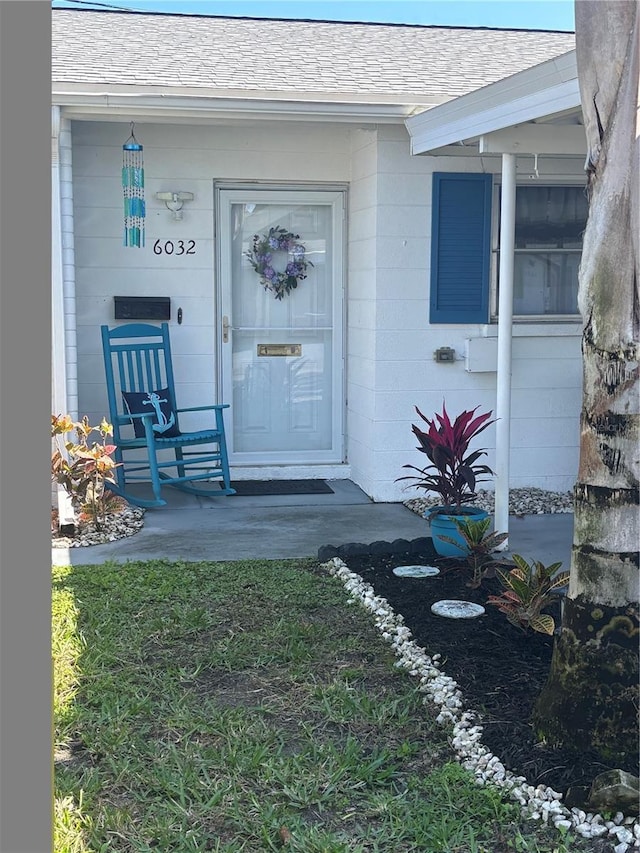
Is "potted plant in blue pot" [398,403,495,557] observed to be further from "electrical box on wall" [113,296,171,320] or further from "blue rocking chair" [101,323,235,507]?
"electrical box on wall" [113,296,171,320]

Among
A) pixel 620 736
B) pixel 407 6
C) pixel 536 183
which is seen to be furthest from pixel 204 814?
pixel 407 6

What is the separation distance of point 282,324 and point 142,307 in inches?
42.3

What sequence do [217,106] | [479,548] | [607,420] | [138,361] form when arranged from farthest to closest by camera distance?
[138,361]
[217,106]
[479,548]
[607,420]

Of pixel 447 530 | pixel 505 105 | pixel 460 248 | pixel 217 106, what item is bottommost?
pixel 447 530

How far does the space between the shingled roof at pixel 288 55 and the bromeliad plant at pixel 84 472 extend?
2091 millimetres

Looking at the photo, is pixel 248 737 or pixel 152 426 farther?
pixel 152 426

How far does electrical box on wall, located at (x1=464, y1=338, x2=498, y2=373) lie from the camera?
6910mm

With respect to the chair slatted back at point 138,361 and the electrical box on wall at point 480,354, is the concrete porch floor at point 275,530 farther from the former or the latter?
the electrical box on wall at point 480,354

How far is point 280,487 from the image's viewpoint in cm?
734

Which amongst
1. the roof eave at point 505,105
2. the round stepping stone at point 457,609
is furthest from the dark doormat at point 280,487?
the round stepping stone at point 457,609

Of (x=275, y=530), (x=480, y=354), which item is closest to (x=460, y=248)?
(x=480, y=354)

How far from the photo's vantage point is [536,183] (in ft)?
22.9

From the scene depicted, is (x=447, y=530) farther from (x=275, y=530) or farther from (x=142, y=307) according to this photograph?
(x=142, y=307)

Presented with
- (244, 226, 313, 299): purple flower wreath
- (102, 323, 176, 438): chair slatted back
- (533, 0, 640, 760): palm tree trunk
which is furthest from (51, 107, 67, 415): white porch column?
(533, 0, 640, 760): palm tree trunk
